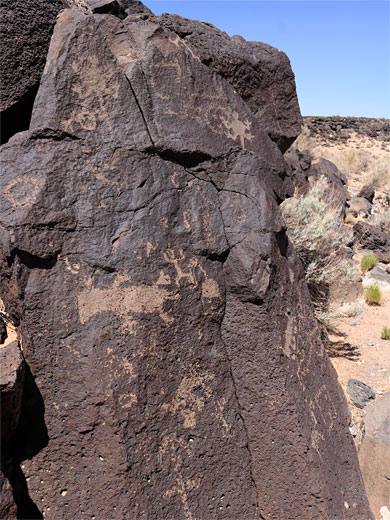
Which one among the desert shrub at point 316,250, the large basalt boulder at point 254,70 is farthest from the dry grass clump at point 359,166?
the large basalt boulder at point 254,70

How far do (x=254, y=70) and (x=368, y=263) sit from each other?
5309mm

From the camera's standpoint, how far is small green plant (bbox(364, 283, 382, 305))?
6.48 m

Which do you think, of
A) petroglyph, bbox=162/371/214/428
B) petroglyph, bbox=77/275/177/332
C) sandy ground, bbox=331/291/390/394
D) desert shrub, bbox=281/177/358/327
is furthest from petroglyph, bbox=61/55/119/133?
desert shrub, bbox=281/177/358/327

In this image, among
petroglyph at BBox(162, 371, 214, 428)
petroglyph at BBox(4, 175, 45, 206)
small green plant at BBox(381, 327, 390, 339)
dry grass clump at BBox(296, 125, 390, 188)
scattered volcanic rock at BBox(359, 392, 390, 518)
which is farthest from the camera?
dry grass clump at BBox(296, 125, 390, 188)

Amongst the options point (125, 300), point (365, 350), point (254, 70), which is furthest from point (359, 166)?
point (125, 300)

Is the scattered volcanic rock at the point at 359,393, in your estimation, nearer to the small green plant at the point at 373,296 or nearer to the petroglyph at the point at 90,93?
the small green plant at the point at 373,296

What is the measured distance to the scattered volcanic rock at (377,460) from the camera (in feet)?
10.2

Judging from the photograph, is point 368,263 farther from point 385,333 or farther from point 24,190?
point 24,190

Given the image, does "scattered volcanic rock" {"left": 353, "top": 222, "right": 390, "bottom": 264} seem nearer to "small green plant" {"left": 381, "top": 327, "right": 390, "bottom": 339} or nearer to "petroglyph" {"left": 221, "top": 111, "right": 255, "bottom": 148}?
"small green plant" {"left": 381, "top": 327, "right": 390, "bottom": 339}

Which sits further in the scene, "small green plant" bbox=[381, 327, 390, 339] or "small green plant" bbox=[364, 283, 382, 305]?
"small green plant" bbox=[364, 283, 382, 305]

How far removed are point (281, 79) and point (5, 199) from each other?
228cm

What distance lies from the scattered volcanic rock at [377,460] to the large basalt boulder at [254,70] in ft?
7.01

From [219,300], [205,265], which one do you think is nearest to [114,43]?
[205,265]

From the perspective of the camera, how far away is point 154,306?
8.12 ft
